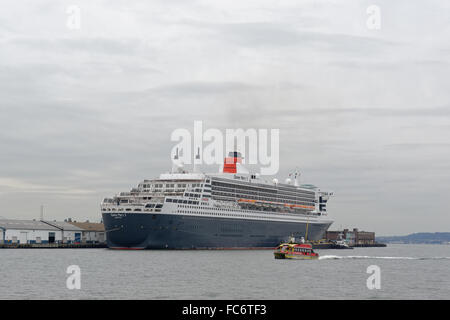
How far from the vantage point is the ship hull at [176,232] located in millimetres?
92938

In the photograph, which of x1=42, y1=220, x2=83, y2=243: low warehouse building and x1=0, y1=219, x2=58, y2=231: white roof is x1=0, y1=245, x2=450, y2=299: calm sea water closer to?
x1=0, y1=219, x2=58, y2=231: white roof

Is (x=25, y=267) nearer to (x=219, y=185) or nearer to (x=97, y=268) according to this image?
(x=97, y=268)

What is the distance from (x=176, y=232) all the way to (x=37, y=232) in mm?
44151

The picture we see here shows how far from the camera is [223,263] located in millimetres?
71938

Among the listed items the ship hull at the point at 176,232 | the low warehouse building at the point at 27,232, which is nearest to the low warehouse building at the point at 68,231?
the low warehouse building at the point at 27,232

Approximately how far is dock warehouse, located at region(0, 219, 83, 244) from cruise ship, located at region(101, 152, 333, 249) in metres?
32.7

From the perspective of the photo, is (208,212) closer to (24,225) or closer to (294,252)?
(294,252)

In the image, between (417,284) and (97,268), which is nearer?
(417,284)

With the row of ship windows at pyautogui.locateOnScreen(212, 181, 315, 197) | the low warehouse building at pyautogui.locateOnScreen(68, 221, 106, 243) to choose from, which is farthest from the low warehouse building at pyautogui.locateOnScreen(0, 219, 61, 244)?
the row of ship windows at pyautogui.locateOnScreen(212, 181, 315, 197)

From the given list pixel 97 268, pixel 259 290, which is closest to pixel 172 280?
pixel 259 290

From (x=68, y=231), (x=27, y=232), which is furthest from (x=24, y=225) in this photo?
(x=68, y=231)

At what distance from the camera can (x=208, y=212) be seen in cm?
10069
